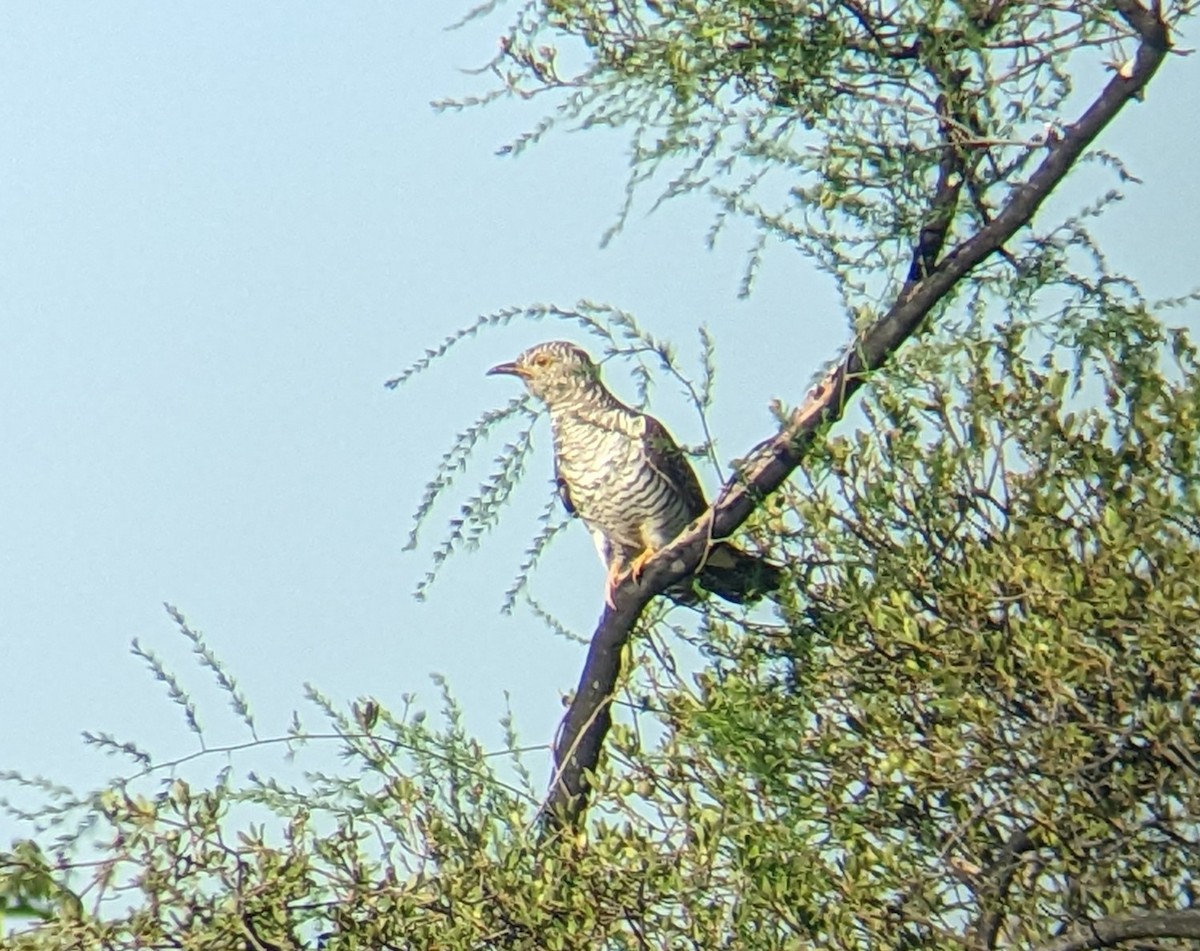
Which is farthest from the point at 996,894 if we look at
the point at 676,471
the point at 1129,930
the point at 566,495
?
the point at 566,495

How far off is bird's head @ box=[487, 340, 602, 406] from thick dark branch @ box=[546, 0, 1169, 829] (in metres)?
1.00

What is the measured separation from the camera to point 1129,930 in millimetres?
2354

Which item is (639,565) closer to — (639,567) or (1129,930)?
(639,567)

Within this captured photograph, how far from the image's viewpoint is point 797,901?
240 centimetres

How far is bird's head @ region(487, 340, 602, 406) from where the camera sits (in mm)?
3828

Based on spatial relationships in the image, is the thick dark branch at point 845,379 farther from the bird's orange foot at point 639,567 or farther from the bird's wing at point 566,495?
the bird's wing at point 566,495

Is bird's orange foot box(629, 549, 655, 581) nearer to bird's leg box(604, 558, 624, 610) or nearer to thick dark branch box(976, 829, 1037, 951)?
bird's leg box(604, 558, 624, 610)

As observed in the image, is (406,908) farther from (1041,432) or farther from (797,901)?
(1041,432)

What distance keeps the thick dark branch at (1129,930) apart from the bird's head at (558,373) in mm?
1721

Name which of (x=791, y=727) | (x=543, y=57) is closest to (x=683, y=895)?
(x=791, y=727)

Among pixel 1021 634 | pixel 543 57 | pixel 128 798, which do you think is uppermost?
pixel 543 57

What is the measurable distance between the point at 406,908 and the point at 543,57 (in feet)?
3.79

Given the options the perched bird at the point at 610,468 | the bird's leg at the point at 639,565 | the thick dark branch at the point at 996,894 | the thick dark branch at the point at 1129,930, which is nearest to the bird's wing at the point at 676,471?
the perched bird at the point at 610,468

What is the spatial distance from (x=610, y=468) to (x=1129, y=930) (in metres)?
1.62
